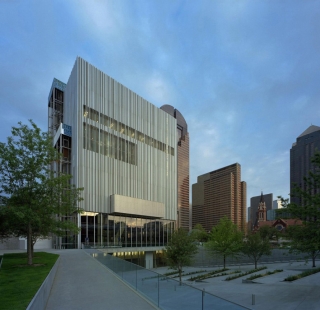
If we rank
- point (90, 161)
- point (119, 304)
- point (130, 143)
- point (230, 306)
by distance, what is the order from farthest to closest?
1. point (130, 143)
2. point (90, 161)
3. point (119, 304)
4. point (230, 306)

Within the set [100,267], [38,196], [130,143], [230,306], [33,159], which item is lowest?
[100,267]

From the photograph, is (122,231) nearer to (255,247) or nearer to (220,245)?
(220,245)

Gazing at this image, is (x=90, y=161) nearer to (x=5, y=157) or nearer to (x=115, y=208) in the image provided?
(x=115, y=208)

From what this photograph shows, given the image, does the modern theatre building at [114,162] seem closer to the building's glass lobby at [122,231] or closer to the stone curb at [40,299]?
the building's glass lobby at [122,231]

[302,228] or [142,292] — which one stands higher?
[302,228]

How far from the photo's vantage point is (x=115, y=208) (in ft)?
149

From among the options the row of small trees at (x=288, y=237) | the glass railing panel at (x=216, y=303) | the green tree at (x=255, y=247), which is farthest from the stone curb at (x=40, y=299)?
the green tree at (x=255, y=247)

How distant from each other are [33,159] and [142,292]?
1132cm

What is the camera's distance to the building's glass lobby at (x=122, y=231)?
42.9 meters

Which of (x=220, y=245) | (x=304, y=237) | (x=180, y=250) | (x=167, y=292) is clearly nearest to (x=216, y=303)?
(x=167, y=292)

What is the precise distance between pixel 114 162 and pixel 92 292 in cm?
3547

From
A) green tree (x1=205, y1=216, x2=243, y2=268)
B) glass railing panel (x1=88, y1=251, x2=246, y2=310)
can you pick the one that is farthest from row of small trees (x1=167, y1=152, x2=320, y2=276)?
glass railing panel (x1=88, y1=251, x2=246, y2=310)

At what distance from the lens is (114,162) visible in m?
48.1

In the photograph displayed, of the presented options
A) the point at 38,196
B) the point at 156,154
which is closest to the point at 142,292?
the point at 38,196
